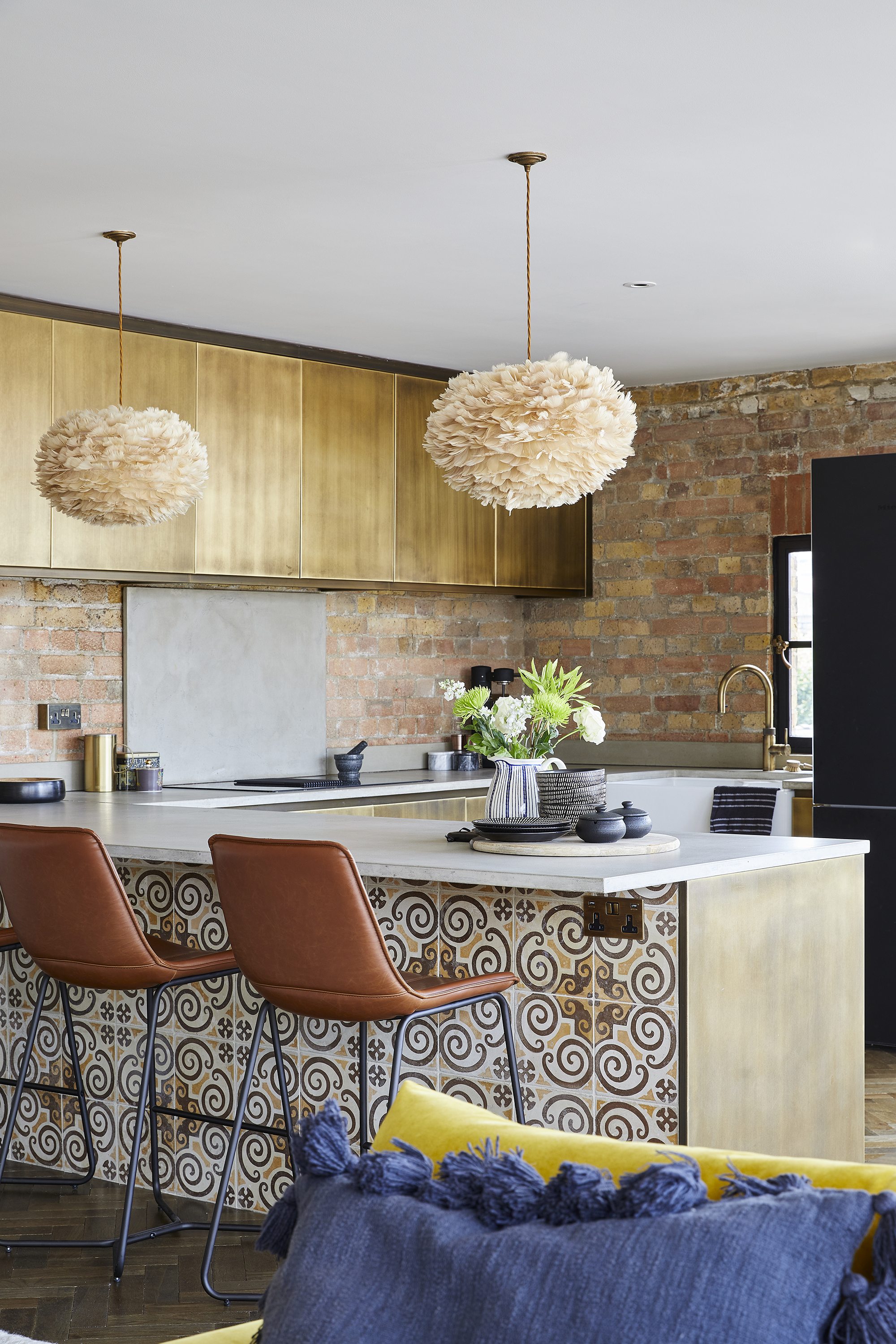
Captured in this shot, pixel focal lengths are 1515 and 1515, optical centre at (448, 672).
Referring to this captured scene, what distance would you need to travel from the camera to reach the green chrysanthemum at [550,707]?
3.55 m

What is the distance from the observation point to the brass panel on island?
3.12 m

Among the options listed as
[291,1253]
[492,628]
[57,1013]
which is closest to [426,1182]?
[291,1253]

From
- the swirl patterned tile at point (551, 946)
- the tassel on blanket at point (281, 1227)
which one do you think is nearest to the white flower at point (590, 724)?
the swirl patterned tile at point (551, 946)

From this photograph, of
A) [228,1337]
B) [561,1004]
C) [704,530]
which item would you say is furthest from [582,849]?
[704,530]

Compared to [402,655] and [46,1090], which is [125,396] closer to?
[402,655]

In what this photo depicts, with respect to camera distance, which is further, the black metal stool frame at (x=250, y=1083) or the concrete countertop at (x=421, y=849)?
the black metal stool frame at (x=250, y=1083)

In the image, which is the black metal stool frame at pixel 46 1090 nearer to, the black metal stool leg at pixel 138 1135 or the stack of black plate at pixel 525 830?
the black metal stool leg at pixel 138 1135

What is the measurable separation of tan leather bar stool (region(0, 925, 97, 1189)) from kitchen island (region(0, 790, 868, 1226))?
7 centimetres

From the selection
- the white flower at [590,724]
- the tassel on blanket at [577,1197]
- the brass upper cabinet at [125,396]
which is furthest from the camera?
the brass upper cabinet at [125,396]

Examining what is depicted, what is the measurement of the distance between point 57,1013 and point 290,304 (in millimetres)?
2558

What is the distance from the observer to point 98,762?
5.63m

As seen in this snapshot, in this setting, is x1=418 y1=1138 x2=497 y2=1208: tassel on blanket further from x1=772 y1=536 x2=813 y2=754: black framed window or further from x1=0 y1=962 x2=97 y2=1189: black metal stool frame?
x1=772 y1=536 x2=813 y2=754: black framed window

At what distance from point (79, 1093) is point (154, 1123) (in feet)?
0.70

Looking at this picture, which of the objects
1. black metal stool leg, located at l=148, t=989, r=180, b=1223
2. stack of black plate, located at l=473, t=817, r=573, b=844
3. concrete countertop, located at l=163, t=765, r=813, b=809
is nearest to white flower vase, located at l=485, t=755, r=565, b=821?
stack of black plate, located at l=473, t=817, r=573, b=844
